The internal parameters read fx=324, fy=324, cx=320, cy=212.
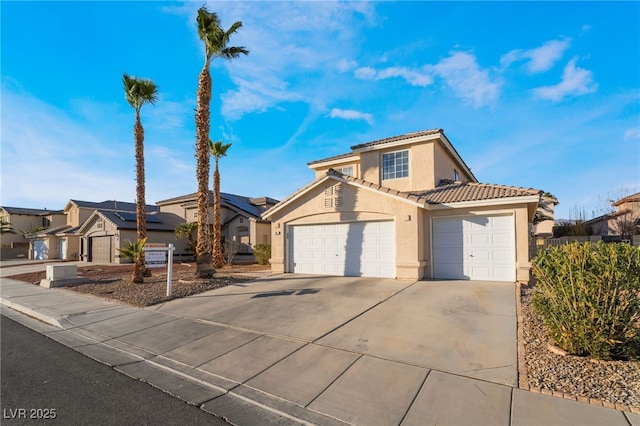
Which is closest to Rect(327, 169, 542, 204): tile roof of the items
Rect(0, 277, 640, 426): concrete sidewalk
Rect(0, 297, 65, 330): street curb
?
Rect(0, 277, 640, 426): concrete sidewalk

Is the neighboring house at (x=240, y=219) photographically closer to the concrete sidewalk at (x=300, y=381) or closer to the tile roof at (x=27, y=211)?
the concrete sidewalk at (x=300, y=381)

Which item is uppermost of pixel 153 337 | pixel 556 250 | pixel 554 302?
pixel 556 250

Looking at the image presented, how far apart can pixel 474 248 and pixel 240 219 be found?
2083 cm

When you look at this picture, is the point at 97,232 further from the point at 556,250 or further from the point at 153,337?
the point at 556,250

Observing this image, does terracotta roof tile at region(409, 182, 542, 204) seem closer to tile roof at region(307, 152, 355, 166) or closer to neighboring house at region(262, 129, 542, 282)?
neighboring house at region(262, 129, 542, 282)

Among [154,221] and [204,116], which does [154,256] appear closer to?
[204,116]

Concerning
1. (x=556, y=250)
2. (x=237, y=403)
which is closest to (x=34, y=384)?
(x=237, y=403)

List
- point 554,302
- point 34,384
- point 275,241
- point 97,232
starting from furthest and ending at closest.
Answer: point 97,232 → point 275,241 → point 554,302 → point 34,384

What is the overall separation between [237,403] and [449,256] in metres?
10.4

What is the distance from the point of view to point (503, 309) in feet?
25.9

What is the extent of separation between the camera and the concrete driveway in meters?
5.50

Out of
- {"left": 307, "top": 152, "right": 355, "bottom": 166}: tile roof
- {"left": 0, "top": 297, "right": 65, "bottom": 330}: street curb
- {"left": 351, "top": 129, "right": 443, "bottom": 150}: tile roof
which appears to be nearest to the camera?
{"left": 0, "top": 297, "right": 65, "bottom": 330}: street curb

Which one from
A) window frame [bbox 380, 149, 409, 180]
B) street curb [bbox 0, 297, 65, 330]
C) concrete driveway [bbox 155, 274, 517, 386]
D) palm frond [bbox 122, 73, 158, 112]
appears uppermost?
palm frond [bbox 122, 73, 158, 112]

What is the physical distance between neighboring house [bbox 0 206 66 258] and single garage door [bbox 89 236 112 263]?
1621 cm
